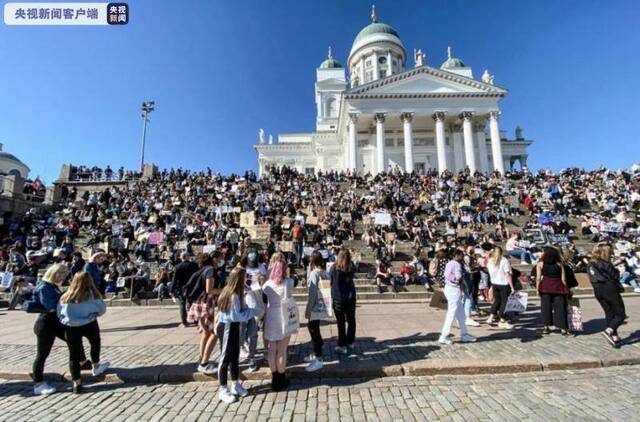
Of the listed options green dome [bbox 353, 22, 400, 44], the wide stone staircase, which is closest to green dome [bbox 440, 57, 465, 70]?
green dome [bbox 353, 22, 400, 44]

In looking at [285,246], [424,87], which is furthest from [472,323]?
[424,87]

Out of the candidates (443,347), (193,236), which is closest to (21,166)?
(193,236)

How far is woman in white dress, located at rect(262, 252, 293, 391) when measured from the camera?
14.0 ft

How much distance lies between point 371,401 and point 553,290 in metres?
4.76

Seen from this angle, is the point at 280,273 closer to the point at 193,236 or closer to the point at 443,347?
the point at 443,347

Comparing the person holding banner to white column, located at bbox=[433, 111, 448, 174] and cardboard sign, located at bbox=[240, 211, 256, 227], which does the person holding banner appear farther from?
white column, located at bbox=[433, 111, 448, 174]

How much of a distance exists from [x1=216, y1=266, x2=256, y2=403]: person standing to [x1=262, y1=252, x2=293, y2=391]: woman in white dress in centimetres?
27

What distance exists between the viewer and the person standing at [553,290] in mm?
6359

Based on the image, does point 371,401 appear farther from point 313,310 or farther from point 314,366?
point 313,310

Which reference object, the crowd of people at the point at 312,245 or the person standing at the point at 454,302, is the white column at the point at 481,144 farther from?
the person standing at the point at 454,302

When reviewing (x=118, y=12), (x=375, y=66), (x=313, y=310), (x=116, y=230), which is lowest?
(x=313, y=310)

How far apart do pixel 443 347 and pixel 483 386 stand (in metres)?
1.35

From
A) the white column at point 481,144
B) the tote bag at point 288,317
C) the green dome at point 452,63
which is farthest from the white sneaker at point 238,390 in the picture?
the green dome at point 452,63

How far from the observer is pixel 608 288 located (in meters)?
5.78
